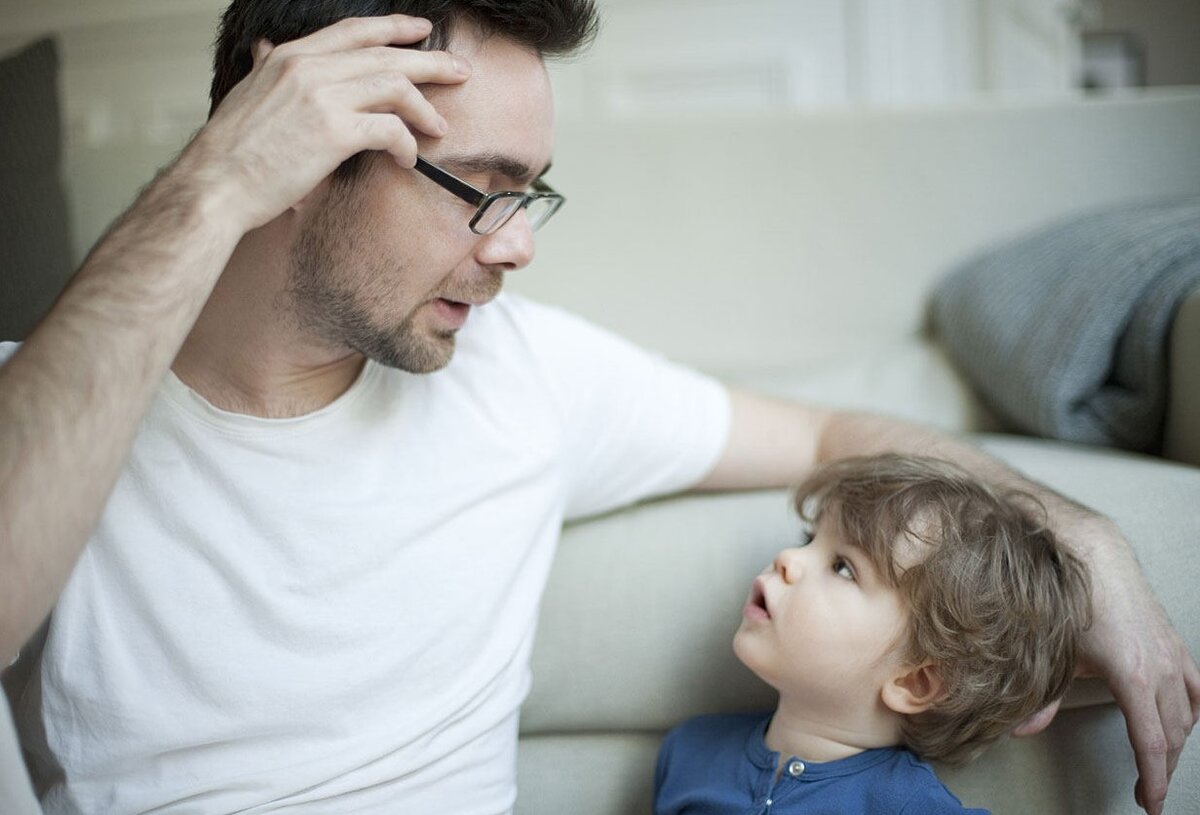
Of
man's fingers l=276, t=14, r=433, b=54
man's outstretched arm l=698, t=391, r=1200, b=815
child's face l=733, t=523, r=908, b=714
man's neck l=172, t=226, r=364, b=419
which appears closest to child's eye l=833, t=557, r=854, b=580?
child's face l=733, t=523, r=908, b=714

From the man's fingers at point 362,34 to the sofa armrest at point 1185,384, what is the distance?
114 centimetres

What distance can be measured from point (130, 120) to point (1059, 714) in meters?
3.80

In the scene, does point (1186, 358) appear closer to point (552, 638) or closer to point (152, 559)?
point (552, 638)

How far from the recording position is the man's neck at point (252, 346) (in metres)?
1.00

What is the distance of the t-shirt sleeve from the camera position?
1195 mm

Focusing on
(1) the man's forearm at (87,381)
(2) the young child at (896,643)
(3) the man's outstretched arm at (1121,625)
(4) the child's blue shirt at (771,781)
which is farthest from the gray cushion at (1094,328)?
(1) the man's forearm at (87,381)

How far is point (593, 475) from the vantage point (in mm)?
1248

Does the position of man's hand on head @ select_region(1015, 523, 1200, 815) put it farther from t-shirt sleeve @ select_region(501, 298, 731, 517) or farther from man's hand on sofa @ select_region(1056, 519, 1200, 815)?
t-shirt sleeve @ select_region(501, 298, 731, 517)

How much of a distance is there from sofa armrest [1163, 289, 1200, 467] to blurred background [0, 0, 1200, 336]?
6.48 feet

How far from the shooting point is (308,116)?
842mm

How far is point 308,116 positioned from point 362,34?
0.12 m

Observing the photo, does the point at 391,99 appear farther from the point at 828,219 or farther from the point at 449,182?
the point at 828,219

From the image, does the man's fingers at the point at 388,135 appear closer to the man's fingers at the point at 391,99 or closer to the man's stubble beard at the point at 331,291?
the man's fingers at the point at 391,99

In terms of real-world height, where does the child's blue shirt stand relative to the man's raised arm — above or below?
below
